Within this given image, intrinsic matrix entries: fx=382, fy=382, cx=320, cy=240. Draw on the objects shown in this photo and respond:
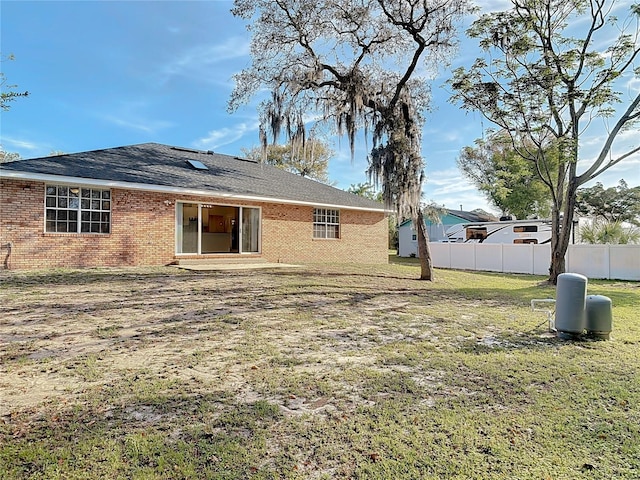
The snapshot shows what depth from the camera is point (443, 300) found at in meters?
8.44

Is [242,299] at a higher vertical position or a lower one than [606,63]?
lower

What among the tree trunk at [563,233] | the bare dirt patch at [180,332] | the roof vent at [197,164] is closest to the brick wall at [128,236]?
the bare dirt patch at [180,332]

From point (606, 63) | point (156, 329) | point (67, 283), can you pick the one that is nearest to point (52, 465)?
point (156, 329)

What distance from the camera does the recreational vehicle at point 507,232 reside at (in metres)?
20.0

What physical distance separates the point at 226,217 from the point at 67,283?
23.5 ft

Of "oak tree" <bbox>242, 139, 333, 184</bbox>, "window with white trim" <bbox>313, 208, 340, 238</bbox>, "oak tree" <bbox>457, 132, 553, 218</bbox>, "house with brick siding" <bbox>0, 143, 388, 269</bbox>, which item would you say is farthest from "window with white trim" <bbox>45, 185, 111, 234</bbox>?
"oak tree" <bbox>457, 132, 553, 218</bbox>

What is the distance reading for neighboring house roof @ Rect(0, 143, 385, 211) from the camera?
1030 cm

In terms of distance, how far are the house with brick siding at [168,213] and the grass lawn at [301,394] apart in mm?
4120

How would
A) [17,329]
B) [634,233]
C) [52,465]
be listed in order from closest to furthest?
[52,465], [17,329], [634,233]

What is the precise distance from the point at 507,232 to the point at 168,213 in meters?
17.9

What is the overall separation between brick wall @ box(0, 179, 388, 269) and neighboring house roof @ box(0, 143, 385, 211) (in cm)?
43

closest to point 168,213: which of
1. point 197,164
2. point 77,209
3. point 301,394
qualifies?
point 77,209

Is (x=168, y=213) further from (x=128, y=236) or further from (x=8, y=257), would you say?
(x=8, y=257)

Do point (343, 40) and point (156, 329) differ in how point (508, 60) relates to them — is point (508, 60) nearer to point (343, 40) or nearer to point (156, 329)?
point (343, 40)
